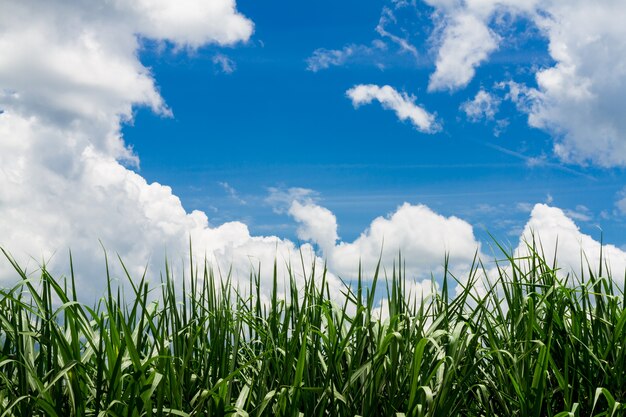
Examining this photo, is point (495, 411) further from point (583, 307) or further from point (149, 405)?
point (149, 405)

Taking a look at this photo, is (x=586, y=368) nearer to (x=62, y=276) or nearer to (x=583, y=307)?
(x=583, y=307)

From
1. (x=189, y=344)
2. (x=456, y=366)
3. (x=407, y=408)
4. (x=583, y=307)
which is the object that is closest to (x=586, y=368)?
(x=583, y=307)

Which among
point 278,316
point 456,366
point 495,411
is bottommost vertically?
point 495,411

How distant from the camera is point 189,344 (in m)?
3.21

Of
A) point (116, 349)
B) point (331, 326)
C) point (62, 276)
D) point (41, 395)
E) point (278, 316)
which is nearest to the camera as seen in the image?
point (41, 395)

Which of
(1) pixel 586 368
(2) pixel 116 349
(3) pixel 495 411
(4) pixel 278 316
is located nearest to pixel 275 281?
(4) pixel 278 316

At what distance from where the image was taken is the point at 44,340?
309cm

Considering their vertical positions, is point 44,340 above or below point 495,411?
above

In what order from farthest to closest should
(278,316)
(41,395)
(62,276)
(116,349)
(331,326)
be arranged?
(278,316) < (62,276) < (331,326) < (116,349) < (41,395)

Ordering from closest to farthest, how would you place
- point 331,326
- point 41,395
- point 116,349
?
point 41,395
point 116,349
point 331,326

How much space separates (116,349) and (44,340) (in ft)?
1.07

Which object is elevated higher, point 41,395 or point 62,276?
point 62,276

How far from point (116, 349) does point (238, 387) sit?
83cm

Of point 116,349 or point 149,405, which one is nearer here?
point 149,405
